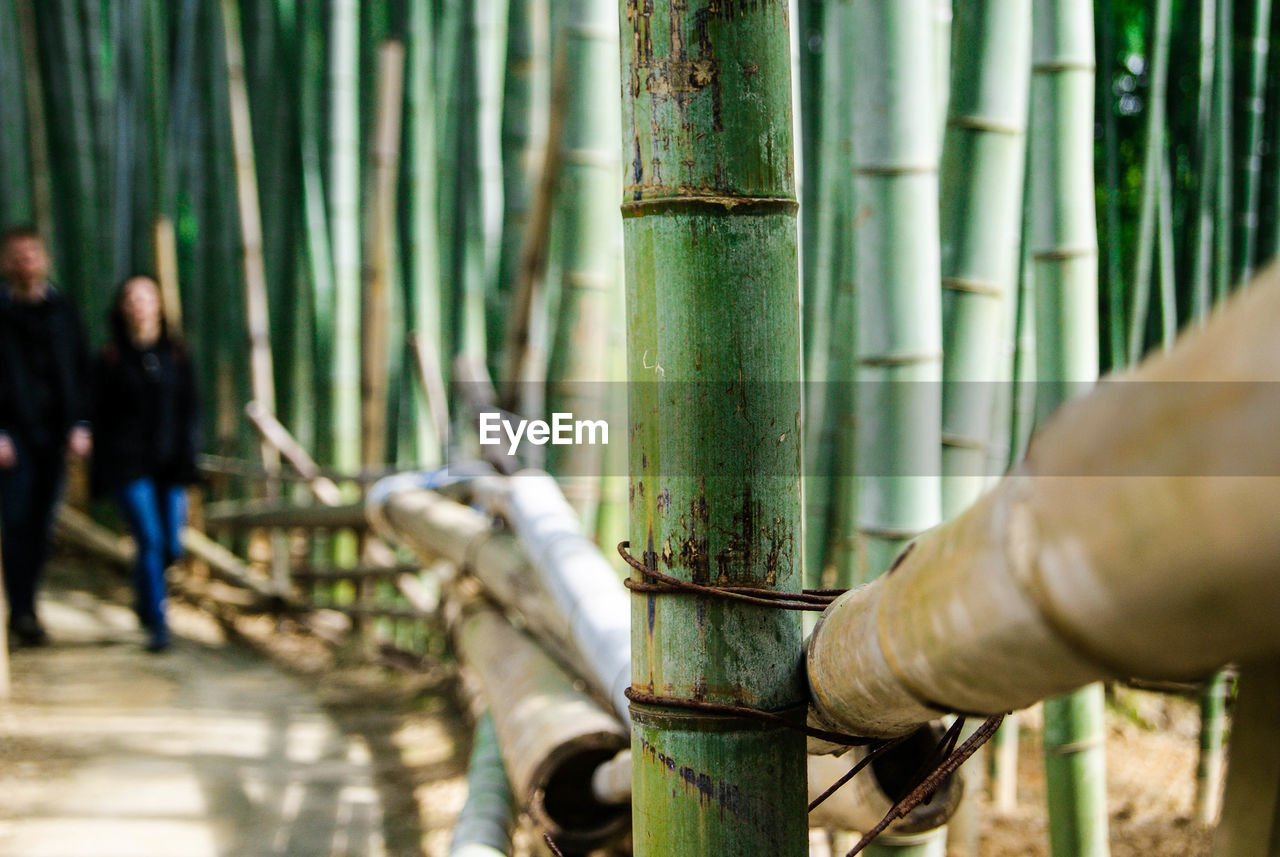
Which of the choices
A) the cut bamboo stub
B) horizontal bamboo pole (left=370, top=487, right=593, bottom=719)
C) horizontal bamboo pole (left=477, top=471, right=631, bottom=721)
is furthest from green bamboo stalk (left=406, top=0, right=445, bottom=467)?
the cut bamboo stub

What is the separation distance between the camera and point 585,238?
215 centimetres

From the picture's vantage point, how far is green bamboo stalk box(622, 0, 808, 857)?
31.8 inches

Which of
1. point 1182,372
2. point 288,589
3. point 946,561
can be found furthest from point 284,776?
point 1182,372

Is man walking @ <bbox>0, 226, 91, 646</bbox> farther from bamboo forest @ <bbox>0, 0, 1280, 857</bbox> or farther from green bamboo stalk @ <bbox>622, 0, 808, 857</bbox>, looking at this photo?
green bamboo stalk @ <bbox>622, 0, 808, 857</bbox>

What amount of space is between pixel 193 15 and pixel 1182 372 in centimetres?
445

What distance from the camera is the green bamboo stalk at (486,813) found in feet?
4.99

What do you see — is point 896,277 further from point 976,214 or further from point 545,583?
point 545,583

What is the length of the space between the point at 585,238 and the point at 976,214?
0.93 meters

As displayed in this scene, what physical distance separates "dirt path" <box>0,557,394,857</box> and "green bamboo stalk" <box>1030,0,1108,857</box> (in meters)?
1.22

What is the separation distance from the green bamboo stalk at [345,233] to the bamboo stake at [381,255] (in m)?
0.08

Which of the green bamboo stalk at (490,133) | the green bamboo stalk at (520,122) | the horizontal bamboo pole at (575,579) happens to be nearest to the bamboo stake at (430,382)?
the green bamboo stalk at (490,133)

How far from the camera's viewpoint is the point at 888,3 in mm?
1224

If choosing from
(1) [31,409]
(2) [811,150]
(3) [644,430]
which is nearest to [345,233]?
(1) [31,409]

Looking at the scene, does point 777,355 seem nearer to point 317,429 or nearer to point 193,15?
point 317,429
